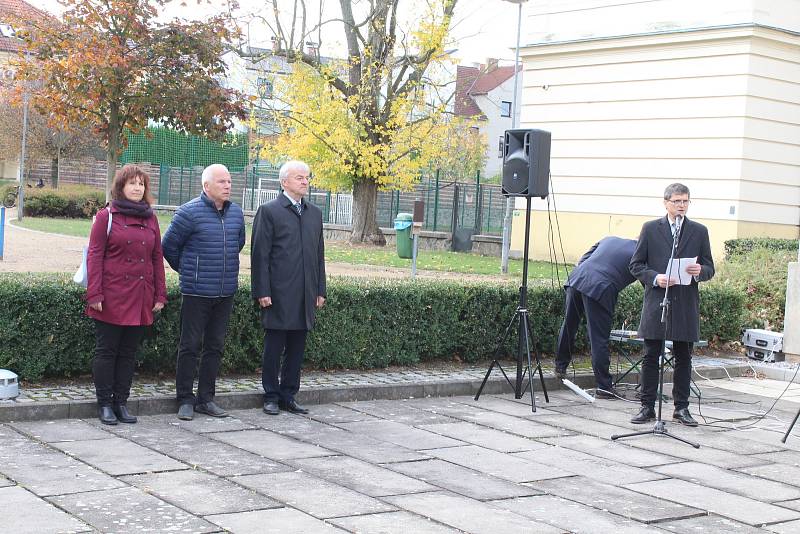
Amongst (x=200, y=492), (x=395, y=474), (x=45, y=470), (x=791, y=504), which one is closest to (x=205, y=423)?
(x=45, y=470)

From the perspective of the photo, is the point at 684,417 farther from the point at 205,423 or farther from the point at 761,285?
the point at 761,285

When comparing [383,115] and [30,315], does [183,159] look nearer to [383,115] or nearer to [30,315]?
[383,115]

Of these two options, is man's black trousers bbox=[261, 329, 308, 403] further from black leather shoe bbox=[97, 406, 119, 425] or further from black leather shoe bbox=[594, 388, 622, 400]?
black leather shoe bbox=[594, 388, 622, 400]

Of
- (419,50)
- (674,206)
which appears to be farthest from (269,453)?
(419,50)

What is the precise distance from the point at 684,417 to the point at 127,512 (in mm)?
5028

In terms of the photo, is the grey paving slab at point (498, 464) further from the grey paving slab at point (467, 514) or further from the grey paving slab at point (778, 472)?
the grey paving slab at point (778, 472)

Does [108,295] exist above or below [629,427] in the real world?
above

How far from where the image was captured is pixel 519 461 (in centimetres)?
739

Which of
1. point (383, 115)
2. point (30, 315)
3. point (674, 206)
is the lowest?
point (30, 315)

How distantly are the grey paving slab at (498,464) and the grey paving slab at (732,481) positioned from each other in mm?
785

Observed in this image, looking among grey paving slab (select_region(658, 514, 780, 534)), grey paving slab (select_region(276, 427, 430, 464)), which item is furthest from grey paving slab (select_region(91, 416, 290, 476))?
grey paving slab (select_region(658, 514, 780, 534))

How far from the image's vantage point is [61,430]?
756cm

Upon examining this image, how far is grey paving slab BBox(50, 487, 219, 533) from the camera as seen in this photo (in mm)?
5402

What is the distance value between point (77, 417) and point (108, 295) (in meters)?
0.94
